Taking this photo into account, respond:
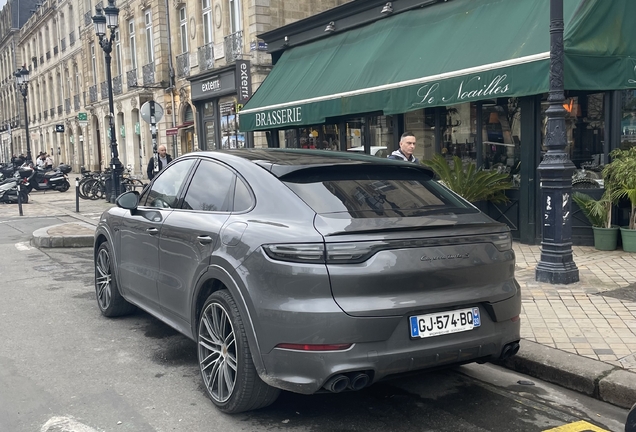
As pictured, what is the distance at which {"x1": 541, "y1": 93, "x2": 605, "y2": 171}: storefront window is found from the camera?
8992 millimetres

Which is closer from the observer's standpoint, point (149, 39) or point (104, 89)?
point (149, 39)

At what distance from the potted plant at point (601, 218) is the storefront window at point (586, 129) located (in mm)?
652

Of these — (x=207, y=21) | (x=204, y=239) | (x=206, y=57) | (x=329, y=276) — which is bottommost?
(x=329, y=276)

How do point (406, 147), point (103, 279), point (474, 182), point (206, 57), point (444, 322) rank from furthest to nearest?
1. point (206, 57)
2. point (474, 182)
3. point (406, 147)
4. point (103, 279)
5. point (444, 322)

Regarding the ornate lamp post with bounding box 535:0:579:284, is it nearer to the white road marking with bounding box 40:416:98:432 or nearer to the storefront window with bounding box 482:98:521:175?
the storefront window with bounding box 482:98:521:175

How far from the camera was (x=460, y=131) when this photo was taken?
36.0ft

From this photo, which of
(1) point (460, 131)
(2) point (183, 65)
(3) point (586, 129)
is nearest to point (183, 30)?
(2) point (183, 65)

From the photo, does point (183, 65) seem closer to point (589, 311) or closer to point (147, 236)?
point (147, 236)

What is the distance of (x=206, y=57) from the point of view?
23422mm

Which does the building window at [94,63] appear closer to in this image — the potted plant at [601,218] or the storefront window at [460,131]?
the storefront window at [460,131]

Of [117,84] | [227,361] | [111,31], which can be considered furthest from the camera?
[117,84]

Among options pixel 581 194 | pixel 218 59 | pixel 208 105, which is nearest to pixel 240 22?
pixel 218 59

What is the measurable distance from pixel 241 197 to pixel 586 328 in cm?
321

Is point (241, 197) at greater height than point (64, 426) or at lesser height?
greater
